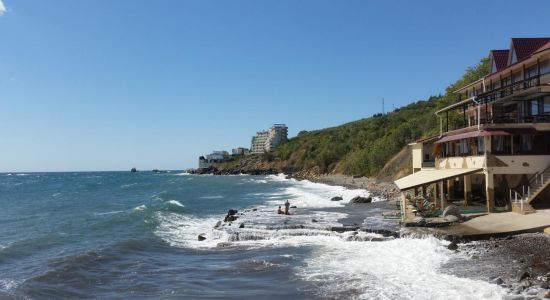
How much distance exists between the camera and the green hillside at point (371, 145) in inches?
2581

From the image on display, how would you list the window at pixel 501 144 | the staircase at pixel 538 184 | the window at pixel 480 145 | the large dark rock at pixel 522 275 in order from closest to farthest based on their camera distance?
the large dark rock at pixel 522 275 < the staircase at pixel 538 184 < the window at pixel 501 144 < the window at pixel 480 145

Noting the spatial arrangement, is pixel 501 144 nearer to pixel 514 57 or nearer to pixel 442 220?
pixel 442 220

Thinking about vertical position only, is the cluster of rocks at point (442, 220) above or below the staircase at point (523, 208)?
below

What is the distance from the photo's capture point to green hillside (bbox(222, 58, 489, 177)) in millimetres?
65562

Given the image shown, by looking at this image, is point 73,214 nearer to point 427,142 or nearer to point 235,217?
point 235,217

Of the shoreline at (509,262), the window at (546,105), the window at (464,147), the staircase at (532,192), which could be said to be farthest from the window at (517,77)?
the shoreline at (509,262)

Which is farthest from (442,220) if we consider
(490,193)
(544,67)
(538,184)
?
(544,67)

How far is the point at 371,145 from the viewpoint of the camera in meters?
95.0

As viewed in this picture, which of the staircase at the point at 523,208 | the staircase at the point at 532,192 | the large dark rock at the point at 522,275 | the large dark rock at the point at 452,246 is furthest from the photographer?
the staircase at the point at 532,192

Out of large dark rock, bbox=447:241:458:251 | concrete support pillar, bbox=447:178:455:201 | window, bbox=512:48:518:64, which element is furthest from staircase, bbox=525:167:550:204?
window, bbox=512:48:518:64

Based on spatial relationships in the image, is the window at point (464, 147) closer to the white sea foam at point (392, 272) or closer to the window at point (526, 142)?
the window at point (526, 142)

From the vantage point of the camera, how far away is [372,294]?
14.6 meters

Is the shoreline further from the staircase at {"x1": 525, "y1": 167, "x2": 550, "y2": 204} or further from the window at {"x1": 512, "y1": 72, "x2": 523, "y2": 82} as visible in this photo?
the window at {"x1": 512, "y1": 72, "x2": 523, "y2": 82}

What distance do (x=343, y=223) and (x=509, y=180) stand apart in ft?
32.6
